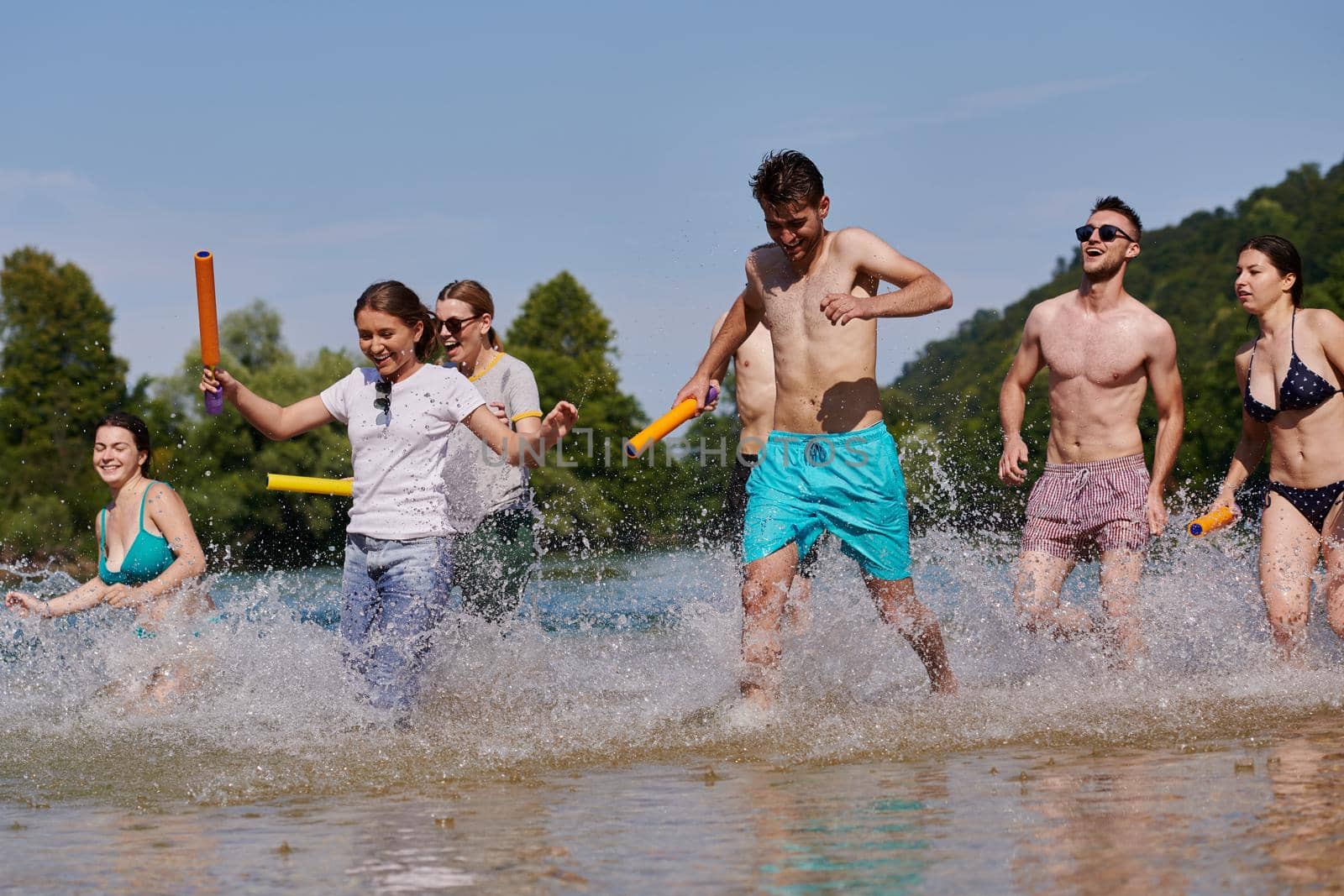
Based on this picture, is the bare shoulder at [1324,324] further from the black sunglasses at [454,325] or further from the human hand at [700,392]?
the black sunglasses at [454,325]

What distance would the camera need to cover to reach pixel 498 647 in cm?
696

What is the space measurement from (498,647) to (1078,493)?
8.27ft

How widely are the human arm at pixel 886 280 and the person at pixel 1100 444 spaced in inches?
47.9

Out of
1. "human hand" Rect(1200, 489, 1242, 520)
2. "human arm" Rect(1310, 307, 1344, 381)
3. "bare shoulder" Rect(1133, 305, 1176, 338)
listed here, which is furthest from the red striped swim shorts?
"human arm" Rect(1310, 307, 1344, 381)

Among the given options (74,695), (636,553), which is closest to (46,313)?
(636,553)

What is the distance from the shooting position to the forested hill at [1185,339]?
664 inches

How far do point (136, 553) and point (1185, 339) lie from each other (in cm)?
7405

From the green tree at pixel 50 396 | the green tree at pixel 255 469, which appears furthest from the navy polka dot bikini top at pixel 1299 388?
the green tree at pixel 50 396

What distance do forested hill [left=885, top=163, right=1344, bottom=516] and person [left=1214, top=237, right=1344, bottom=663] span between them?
149 centimetres

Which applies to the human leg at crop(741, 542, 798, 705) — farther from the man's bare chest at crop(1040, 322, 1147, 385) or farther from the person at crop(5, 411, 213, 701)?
the person at crop(5, 411, 213, 701)

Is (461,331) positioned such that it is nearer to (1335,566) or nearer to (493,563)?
(493,563)

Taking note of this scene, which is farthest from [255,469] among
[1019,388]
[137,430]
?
[1019,388]

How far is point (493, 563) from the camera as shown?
23.9ft

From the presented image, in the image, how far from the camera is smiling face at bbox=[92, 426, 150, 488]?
23.7ft
